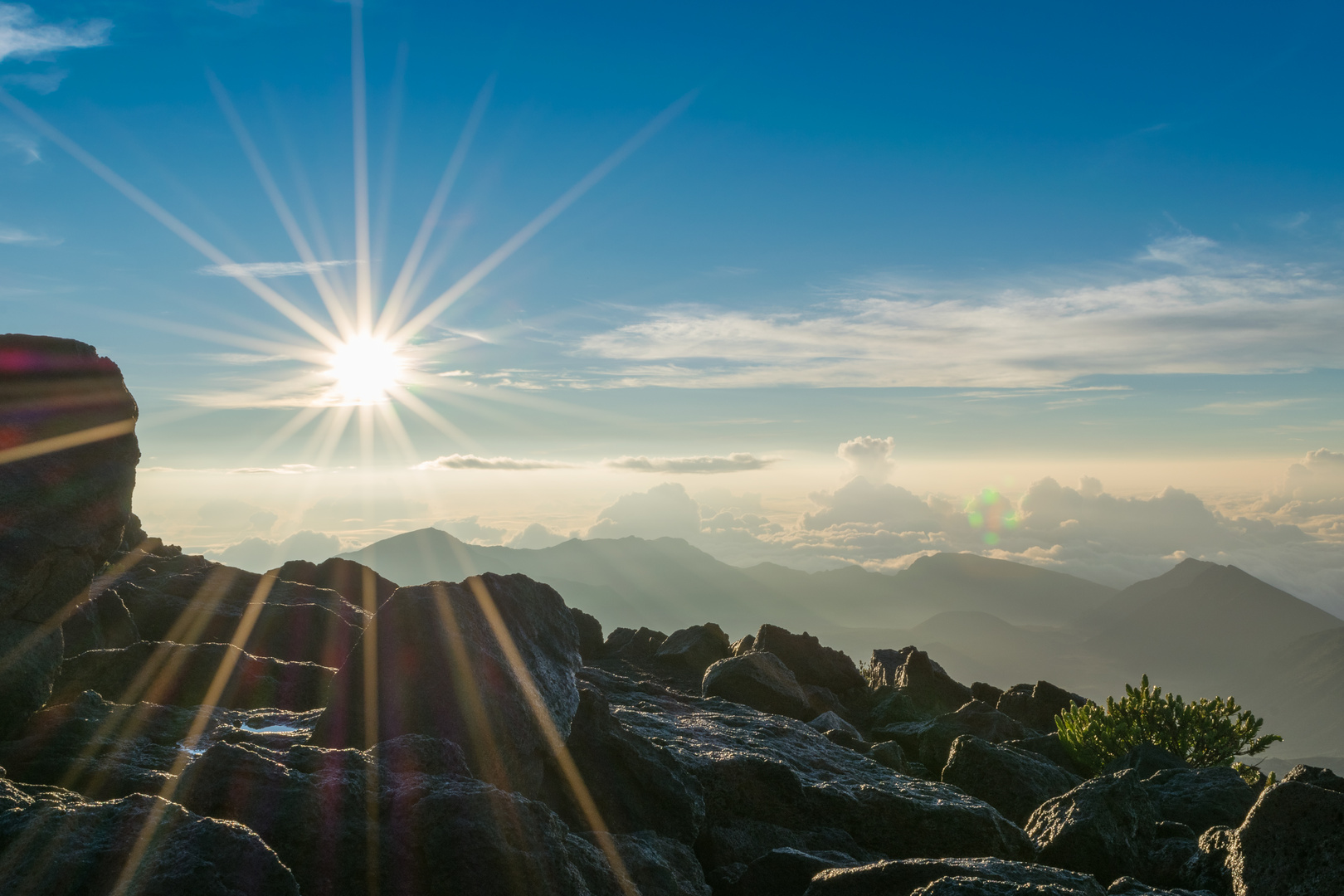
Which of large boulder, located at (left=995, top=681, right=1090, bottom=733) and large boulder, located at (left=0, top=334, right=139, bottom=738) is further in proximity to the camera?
large boulder, located at (left=995, top=681, right=1090, bottom=733)

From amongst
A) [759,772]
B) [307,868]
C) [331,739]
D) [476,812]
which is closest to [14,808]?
[307,868]

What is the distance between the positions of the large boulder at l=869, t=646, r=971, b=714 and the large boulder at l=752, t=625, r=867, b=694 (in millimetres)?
1952

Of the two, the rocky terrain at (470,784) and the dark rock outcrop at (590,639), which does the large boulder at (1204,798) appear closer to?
the rocky terrain at (470,784)

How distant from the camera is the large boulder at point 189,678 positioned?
16.3m

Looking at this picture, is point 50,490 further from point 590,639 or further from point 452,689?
point 590,639

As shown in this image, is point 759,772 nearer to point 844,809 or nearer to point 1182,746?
point 844,809

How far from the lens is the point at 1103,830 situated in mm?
13977

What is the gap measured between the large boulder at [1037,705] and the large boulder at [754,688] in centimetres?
1350

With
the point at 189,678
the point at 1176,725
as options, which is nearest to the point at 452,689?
the point at 189,678

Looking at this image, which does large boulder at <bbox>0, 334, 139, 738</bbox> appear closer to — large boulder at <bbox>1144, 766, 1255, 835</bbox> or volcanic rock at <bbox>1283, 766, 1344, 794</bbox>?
volcanic rock at <bbox>1283, 766, 1344, 794</bbox>

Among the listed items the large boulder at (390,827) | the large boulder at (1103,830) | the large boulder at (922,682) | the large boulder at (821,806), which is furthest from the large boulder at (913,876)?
the large boulder at (922,682)

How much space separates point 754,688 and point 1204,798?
14.4 metres

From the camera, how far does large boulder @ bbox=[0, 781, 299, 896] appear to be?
6.44 m

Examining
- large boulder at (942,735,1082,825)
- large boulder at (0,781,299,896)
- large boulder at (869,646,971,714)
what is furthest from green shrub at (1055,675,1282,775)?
large boulder at (0,781,299,896)
